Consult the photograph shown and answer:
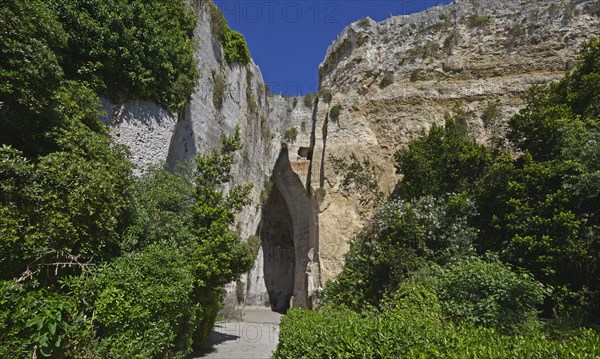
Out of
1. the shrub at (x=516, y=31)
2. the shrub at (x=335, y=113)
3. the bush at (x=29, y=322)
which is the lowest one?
the bush at (x=29, y=322)

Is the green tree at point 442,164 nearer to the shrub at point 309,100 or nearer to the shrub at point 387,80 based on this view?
the shrub at point 387,80

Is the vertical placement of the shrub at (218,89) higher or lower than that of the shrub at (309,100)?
lower

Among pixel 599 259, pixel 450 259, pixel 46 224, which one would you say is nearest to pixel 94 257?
pixel 46 224

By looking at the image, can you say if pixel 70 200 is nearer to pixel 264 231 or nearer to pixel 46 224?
pixel 46 224

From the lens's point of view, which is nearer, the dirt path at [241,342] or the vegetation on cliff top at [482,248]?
the vegetation on cliff top at [482,248]

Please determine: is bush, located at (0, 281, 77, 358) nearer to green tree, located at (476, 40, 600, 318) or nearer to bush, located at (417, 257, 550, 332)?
bush, located at (417, 257, 550, 332)

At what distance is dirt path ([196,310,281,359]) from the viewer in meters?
10.6

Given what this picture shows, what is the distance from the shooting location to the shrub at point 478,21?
16266mm

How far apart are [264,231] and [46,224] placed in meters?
23.5

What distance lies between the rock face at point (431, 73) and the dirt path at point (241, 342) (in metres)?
3.72

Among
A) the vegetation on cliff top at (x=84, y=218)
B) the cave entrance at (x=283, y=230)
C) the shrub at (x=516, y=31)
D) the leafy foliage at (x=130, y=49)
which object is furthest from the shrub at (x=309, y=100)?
the vegetation on cliff top at (x=84, y=218)

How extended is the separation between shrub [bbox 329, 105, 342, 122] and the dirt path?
10.5 metres

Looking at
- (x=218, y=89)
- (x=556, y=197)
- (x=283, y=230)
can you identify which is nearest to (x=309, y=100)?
(x=218, y=89)

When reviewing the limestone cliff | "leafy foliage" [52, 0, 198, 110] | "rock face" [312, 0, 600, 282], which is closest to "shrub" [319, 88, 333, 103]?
"rock face" [312, 0, 600, 282]
